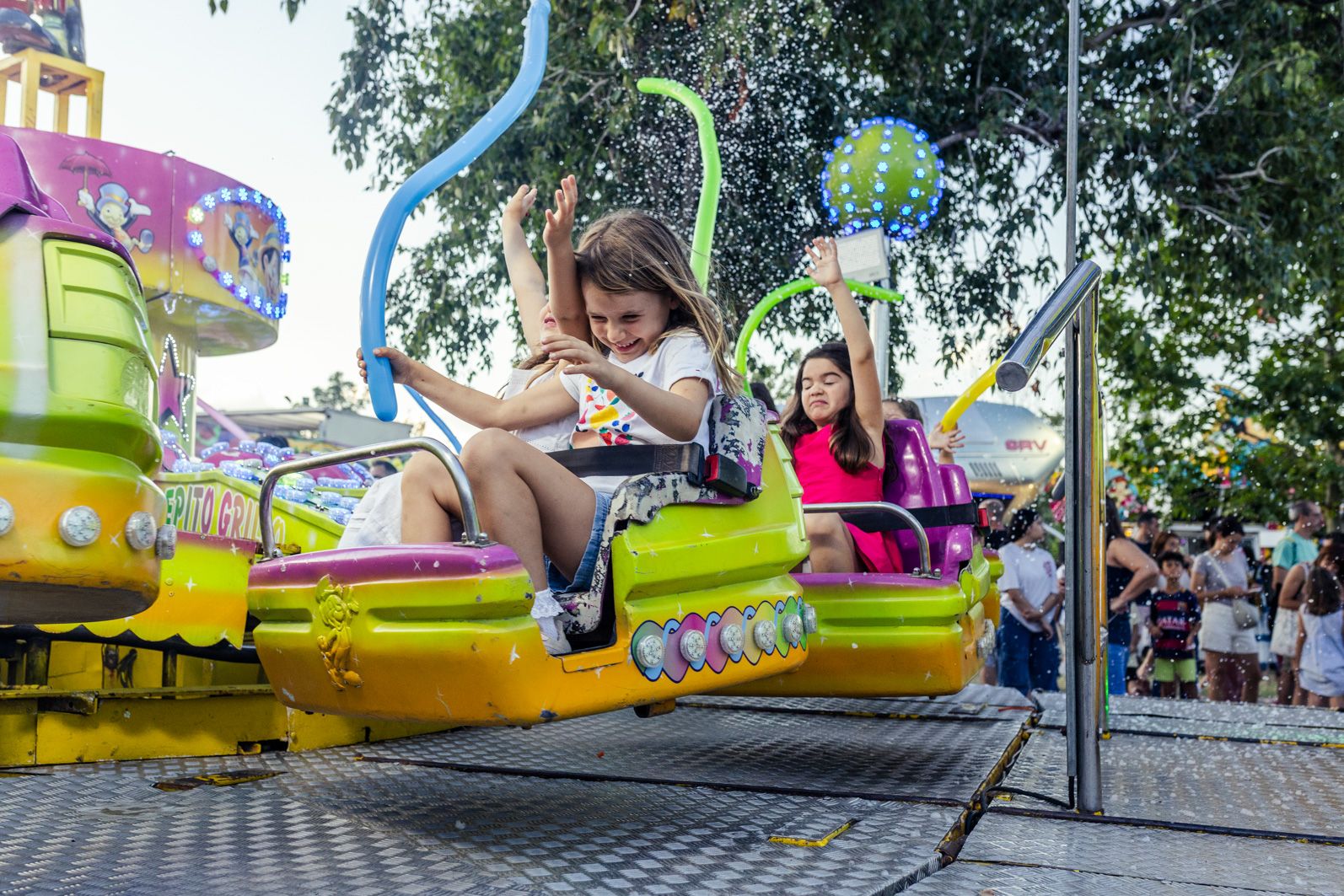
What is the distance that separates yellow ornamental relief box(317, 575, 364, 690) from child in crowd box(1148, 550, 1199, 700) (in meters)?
6.67

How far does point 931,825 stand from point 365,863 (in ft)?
3.12

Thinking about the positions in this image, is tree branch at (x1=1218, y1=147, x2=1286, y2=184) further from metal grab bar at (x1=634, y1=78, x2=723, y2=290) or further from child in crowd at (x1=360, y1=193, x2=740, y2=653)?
child in crowd at (x1=360, y1=193, x2=740, y2=653)

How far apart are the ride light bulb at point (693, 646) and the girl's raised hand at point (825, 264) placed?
4.05 feet

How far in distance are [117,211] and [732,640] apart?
305 inches

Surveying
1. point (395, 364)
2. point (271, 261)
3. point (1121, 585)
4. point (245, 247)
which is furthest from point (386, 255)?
point (271, 261)

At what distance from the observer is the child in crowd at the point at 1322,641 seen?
668cm

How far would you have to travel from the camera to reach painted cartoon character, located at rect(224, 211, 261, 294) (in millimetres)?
9414

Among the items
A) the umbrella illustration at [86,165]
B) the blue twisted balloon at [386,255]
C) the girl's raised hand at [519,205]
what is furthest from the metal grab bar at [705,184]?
the umbrella illustration at [86,165]

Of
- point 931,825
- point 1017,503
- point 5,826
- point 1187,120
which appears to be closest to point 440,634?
point 5,826

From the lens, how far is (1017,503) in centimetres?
1416

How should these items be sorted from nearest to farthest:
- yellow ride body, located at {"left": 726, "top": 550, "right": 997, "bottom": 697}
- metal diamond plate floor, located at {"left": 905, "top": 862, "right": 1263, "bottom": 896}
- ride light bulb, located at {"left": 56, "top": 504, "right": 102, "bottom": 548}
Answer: ride light bulb, located at {"left": 56, "top": 504, "right": 102, "bottom": 548}
metal diamond plate floor, located at {"left": 905, "top": 862, "right": 1263, "bottom": 896}
yellow ride body, located at {"left": 726, "top": 550, "right": 997, "bottom": 697}

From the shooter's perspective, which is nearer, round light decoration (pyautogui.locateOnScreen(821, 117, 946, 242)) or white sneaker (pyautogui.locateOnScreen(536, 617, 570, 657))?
white sneaker (pyautogui.locateOnScreen(536, 617, 570, 657))

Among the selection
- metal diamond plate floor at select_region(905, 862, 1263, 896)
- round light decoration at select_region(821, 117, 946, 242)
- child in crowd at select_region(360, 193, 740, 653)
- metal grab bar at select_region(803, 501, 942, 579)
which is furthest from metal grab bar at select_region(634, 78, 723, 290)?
round light decoration at select_region(821, 117, 946, 242)

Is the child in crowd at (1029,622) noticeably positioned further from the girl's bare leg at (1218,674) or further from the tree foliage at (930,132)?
the tree foliage at (930,132)
